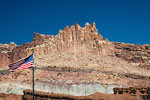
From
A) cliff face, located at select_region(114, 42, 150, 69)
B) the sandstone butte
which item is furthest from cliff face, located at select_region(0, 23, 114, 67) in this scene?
cliff face, located at select_region(114, 42, 150, 69)

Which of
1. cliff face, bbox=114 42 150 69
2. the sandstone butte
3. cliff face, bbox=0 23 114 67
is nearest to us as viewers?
the sandstone butte

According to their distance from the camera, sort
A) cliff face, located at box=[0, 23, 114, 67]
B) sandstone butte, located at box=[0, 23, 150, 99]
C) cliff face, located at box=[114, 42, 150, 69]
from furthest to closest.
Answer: cliff face, located at box=[114, 42, 150, 69] < cliff face, located at box=[0, 23, 114, 67] < sandstone butte, located at box=[0, 23, 150, 99]

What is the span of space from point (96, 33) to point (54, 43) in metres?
13.3

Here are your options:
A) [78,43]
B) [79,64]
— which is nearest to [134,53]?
[78,43]

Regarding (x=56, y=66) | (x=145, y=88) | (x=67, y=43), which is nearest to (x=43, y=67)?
(x=56, y=66)

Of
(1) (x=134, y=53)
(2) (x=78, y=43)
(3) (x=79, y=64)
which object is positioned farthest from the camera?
(1) (x=134, y=53)

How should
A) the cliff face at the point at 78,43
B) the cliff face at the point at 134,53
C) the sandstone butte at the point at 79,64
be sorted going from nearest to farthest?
the sandstone butte at the point at 79,64 → the cliff face at the point at 78,43 → the cliff face at the point at 134,53

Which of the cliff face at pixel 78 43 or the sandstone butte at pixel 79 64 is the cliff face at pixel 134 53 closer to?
the sandstone butte at pixel 79 64

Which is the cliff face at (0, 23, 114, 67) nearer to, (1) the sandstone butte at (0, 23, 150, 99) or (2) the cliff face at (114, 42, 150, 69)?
(1) the sandstone butte at (0, 23, 150, 99)

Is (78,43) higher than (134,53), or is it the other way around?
(134,53)

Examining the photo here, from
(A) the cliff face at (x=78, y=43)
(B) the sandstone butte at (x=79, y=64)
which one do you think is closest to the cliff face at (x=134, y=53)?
(B) the sandstone butte at (x=79, y=64)

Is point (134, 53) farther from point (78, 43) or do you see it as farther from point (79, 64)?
point (79, 64)

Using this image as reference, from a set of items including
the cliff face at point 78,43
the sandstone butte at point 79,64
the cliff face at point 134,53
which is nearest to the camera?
the sandstone butte at point 79,64

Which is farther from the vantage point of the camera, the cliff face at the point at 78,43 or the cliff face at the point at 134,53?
the cliff face at the point at 134,53
